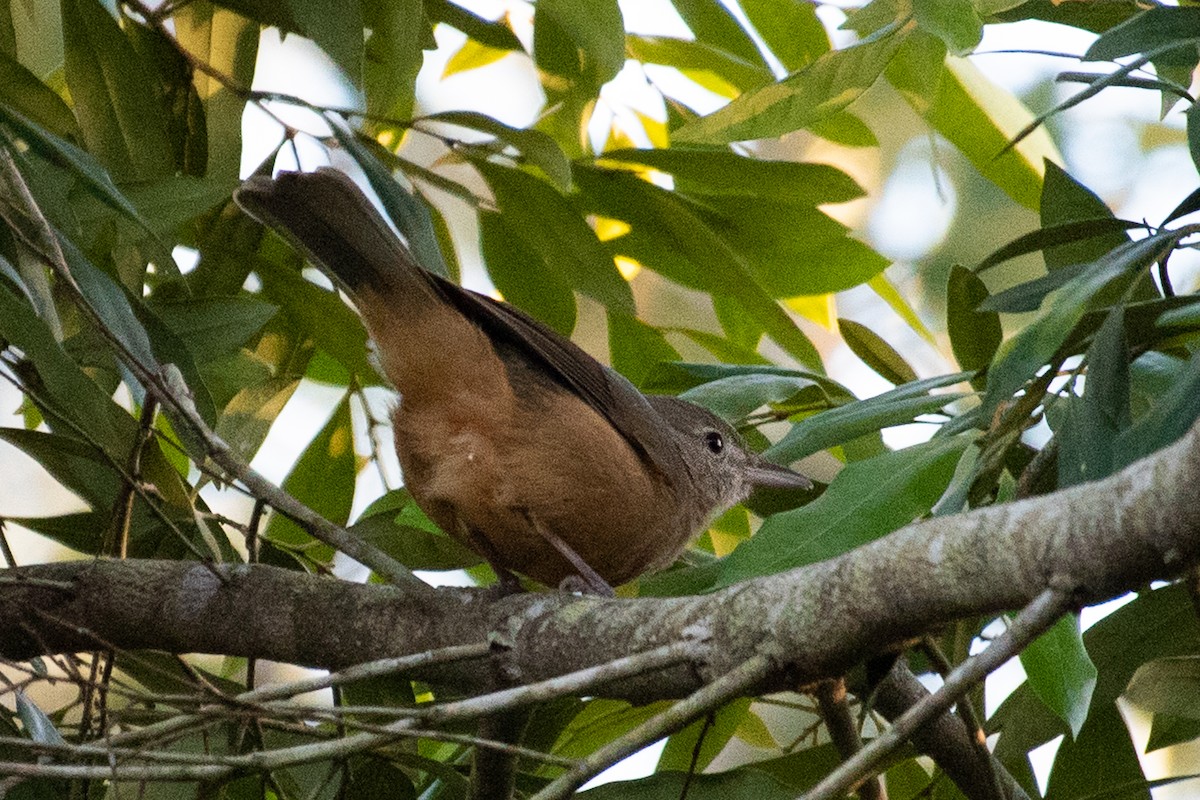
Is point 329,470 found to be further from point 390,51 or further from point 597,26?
point 597,26

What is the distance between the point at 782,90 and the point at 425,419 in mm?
1307

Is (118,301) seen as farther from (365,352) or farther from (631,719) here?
(631,719)

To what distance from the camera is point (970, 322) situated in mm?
3027

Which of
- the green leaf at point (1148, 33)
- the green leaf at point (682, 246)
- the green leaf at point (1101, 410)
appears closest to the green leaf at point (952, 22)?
the green leaf at point (1148, 33)

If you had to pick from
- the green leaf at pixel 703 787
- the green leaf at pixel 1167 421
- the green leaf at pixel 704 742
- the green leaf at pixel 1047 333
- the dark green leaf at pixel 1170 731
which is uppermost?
the green leaf at pixel 1047 333

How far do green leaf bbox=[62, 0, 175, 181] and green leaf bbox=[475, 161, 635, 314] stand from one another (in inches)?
30.9

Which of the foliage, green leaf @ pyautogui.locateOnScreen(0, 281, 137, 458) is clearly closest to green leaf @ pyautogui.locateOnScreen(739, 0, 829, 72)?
the foliage

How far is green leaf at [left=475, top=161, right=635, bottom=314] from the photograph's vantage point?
342 cm

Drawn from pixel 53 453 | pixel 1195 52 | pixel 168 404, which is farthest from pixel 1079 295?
pixel 53 453

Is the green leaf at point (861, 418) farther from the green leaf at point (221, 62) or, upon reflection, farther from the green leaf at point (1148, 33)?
the green leaf at point (221, 62)

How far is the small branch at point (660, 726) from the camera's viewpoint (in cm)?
172

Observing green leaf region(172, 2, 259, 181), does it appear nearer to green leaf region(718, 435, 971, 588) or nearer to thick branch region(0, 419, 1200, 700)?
thick branch region(0, 419, 1200, 700)

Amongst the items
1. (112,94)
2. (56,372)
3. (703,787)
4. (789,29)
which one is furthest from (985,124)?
(56,372)

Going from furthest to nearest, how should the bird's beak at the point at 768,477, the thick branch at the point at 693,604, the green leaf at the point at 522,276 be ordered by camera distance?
the bird's beak at the point at 768,477, the green leaf at the point at 522,276, the thick branch at the point at 693,604
